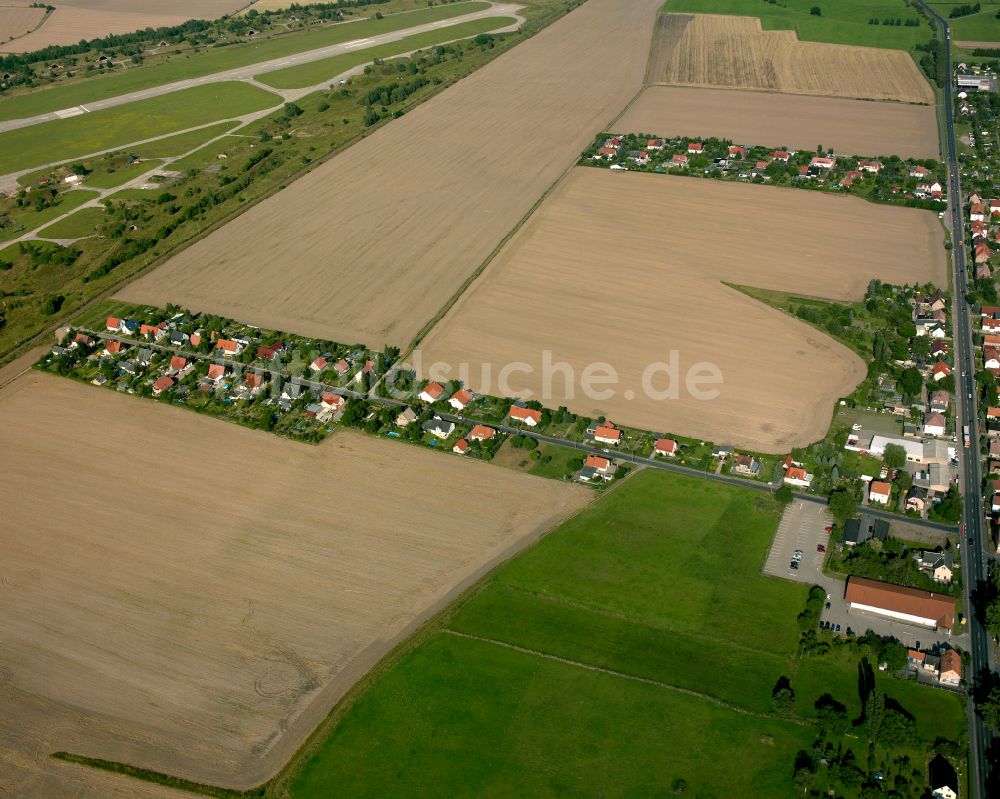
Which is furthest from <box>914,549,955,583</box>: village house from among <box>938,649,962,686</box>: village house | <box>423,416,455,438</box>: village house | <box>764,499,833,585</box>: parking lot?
<box>423,416,455,438</box>: village house

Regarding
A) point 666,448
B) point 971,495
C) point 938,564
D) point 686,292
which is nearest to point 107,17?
point 686,292

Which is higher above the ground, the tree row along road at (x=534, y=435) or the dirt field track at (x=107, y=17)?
the dirt field track at (x=107, y=17)

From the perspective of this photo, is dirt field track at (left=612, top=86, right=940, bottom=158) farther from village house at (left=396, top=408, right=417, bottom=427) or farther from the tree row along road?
village house at (left=396, top=408, right=417, bottom=427)

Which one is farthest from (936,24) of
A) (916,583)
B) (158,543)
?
(158,543)

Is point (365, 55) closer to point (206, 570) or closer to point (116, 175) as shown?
point (116, 175)

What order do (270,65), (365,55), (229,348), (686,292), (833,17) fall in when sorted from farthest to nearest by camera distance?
(833,17) → (365,55) → (270,65) → (686,292) → (229,348)

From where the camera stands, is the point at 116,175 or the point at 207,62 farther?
the point at 207,62

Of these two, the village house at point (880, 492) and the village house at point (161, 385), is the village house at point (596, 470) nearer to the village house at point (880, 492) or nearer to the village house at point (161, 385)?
the village house at point (880, 492)

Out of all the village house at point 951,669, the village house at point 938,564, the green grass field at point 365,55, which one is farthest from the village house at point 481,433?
the green grass field at point 365,55
